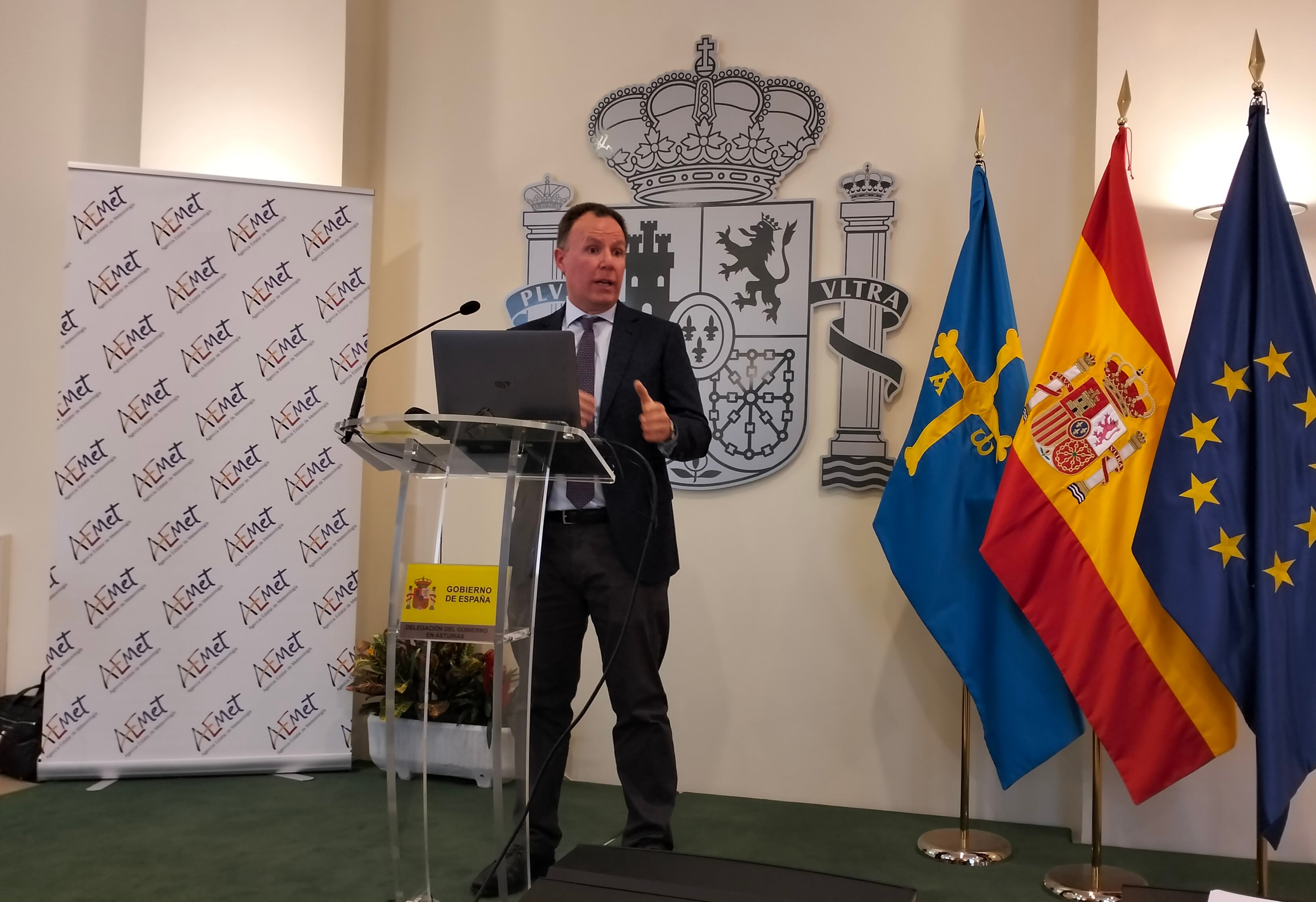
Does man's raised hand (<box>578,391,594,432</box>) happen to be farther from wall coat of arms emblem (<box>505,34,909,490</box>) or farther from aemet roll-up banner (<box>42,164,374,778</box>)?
aemet roll-up banner (<box>42,164,374,778</box>)

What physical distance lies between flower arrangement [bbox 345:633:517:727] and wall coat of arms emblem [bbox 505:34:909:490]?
93 centimetres

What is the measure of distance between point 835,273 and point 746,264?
0.30 m

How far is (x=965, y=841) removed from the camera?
3.10 metres

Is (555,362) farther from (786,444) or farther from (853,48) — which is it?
(853,48)

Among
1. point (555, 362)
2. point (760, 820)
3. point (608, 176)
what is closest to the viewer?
point (555, 362)

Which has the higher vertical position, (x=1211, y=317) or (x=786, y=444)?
(x=1211, y=317)

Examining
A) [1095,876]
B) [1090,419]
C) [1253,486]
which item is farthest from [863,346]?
[1095,876]

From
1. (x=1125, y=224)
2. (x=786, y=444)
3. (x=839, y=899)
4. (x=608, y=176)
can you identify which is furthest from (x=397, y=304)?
(x=839, y=899)

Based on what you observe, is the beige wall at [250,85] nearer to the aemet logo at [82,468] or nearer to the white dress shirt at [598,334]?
the aemet logo at [82,468]

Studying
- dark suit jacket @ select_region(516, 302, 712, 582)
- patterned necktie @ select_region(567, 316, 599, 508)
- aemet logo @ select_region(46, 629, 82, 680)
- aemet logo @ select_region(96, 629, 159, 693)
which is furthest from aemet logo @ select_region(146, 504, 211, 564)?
patterned necktie @ select_region(567, 316, 599, 508)

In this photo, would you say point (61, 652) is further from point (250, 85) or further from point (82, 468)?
point (250, 85)

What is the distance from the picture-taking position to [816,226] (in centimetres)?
365

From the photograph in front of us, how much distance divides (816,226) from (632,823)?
2.04 metres

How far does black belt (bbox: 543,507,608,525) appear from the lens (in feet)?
8.49
